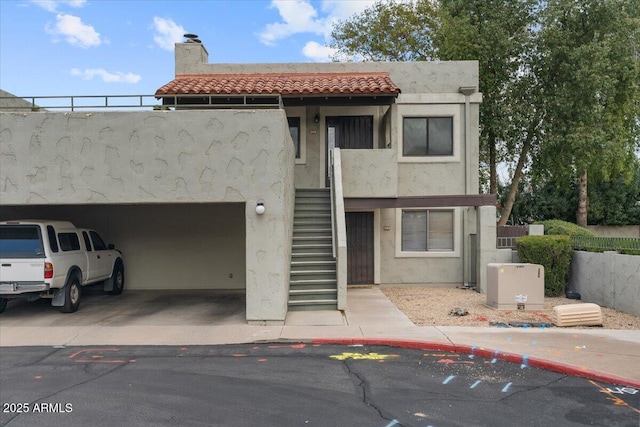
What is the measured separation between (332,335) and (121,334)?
4.05 meters

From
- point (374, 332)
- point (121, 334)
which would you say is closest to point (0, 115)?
point (121, 334)

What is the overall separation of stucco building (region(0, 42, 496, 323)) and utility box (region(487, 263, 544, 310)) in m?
2.66

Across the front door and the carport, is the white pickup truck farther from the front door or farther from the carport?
the front door

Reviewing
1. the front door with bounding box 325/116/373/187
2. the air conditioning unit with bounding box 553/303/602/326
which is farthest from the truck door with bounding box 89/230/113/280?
the air conditioning unit with bounding box 553/303/602/326

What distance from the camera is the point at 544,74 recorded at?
782 inches

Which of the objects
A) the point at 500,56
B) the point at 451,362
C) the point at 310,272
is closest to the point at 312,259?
the point at 310,272

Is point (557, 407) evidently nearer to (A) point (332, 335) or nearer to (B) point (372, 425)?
(B) point (372, 425)

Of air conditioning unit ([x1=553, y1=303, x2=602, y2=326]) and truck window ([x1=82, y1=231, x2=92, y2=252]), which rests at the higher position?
truck window ([x1=82, y1=231, x2=92, y2=252])

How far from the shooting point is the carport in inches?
601

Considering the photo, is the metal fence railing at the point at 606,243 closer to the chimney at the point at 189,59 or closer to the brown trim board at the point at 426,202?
the brown trim board at the point at 426,202

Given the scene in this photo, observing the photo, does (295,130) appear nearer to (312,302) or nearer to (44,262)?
(312,302)

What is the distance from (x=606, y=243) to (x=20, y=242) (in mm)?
13652

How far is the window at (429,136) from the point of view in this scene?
15.5 m

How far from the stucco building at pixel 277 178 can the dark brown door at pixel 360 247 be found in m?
0.04
